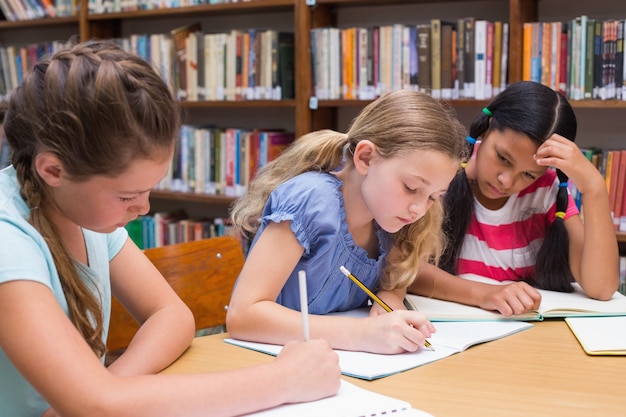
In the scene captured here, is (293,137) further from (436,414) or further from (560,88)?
(436,414)

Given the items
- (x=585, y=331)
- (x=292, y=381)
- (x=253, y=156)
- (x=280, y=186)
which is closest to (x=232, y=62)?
(x=253, y=156)

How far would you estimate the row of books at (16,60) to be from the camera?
3.93 m

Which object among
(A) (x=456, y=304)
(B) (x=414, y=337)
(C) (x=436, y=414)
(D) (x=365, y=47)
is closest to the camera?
(C) (x=436, y=414)

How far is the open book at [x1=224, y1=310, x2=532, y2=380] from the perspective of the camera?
1115 mm

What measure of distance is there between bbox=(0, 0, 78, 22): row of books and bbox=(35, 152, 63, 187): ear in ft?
9.88

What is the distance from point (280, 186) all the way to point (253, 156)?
73.7 inches

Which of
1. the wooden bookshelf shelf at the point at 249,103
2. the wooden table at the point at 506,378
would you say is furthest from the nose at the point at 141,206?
the wooden bookshelf shelf at the point at 249,103

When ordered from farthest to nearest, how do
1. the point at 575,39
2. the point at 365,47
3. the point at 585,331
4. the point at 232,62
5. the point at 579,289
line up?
the point at 232,62, the point at 365,47, the point at 575,39, the point at 579,289, the point at 585,331

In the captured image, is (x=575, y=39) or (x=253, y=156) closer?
(x=575, y=39)

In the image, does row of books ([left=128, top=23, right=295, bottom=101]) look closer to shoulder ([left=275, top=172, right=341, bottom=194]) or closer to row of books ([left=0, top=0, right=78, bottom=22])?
row of books ([left=0, top=0, right=78, bottom=22])

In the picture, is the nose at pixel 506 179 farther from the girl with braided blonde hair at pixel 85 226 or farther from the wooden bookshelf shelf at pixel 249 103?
the wooden bookshelf shelf at pixel 249 103

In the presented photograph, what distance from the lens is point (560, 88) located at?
102 inches

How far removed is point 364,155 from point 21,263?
2.18 feet

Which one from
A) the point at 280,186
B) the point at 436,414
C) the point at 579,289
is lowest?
the point at 579,289
